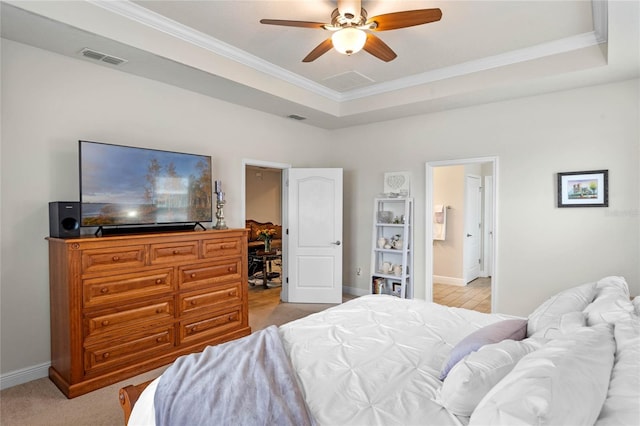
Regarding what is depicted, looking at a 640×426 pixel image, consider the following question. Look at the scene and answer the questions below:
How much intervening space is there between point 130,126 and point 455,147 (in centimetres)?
378

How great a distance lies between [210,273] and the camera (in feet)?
11.4

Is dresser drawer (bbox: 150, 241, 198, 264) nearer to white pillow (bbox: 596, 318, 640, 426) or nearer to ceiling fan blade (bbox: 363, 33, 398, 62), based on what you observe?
A: ceiling fan blade (bbox: 363, 33, 398, 62)

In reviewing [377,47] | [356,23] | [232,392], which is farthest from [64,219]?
[377,47]

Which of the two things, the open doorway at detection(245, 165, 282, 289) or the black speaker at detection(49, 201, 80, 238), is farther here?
the open doorway at detection(245, 165, 282, 289)

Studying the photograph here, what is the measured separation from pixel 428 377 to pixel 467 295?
175 inches

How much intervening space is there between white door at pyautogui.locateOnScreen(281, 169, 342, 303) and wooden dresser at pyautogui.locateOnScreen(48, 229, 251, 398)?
1.58m

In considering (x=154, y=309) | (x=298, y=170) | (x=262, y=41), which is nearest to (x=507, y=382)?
(x=154, y=309)

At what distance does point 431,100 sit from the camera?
4184mm

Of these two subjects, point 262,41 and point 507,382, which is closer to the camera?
point 507,382

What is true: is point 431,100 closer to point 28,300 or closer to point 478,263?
point 478,263

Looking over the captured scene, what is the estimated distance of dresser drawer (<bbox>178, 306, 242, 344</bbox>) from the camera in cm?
328

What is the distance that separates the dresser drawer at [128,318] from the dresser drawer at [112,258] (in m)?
0.36

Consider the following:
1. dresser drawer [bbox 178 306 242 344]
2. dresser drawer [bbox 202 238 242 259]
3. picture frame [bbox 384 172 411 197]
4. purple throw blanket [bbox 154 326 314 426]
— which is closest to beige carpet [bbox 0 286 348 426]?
dresser drawer [bbox 178 306 242 344]

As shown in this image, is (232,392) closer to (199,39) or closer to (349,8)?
(349,8)
